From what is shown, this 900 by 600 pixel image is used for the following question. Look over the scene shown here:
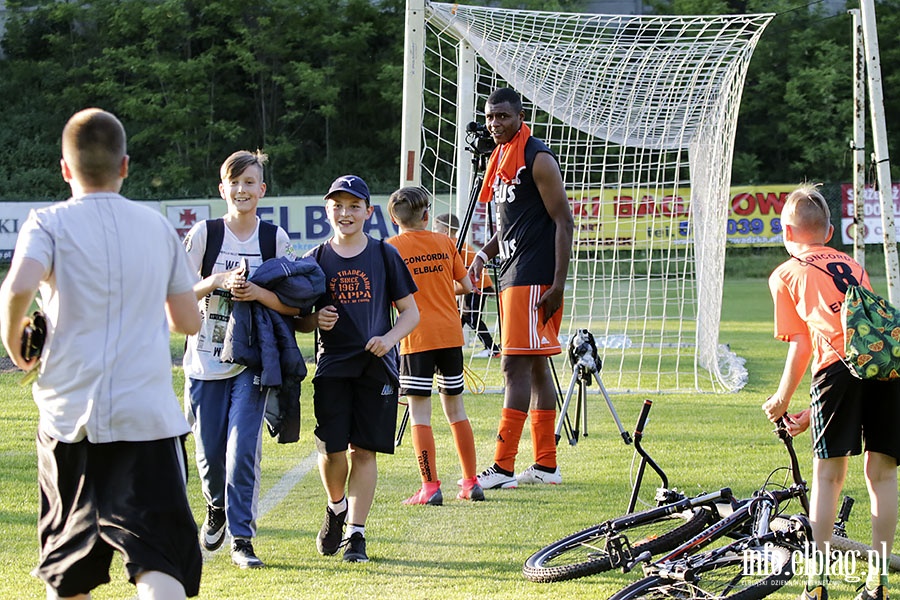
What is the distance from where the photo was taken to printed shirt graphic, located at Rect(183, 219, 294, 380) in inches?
205

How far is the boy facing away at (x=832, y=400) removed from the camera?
4.49 meters

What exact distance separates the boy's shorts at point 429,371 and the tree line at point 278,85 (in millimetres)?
33149

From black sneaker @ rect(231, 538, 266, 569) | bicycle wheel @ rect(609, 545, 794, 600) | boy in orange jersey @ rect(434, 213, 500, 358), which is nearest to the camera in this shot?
bicycle wheel @ rect(609, 545, 794, 600)

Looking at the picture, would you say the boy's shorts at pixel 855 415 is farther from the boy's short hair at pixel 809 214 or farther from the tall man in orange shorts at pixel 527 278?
the tall man in orange shorts at pixel 527 278

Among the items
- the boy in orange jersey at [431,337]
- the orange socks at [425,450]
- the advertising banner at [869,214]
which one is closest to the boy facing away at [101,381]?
the orange socks at [425,450]

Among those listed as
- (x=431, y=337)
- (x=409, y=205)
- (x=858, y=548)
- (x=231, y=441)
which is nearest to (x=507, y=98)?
(x=409, y=205)

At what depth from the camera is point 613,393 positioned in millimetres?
10992

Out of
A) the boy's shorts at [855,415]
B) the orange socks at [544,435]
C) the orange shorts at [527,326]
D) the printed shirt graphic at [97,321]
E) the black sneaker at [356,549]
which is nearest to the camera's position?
the printed shirt graphic at [97,321]

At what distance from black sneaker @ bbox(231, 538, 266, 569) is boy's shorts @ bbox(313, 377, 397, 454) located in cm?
53

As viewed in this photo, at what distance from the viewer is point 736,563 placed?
4.15m

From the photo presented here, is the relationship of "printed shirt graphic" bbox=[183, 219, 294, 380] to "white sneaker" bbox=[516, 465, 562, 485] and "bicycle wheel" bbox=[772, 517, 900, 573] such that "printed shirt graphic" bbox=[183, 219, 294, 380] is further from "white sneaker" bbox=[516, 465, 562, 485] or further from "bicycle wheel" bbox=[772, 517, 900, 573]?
"bicycle wheel" bbox=[772, 517, 900, 573]

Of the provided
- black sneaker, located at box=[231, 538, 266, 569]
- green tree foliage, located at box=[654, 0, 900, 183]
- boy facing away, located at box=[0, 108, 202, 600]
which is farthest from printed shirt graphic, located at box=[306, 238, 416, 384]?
green tree foliage, located at box=[654, 0, 900, 183]

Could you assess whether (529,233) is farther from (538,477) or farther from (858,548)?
(858,548)

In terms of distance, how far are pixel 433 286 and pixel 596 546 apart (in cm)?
222
